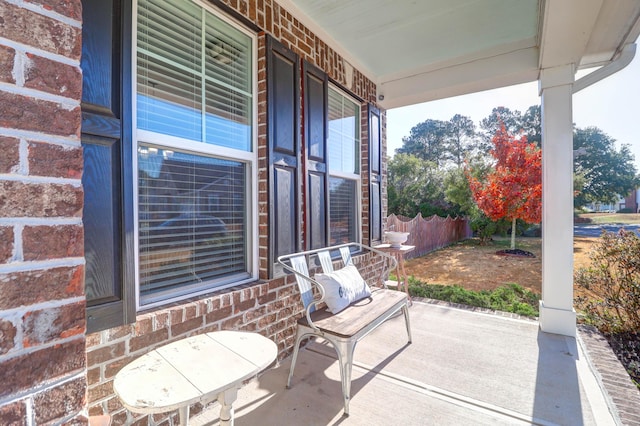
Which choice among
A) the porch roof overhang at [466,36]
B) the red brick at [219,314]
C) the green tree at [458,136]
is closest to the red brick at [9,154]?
the red brick at [219,314]

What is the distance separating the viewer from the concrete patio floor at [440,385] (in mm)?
1983

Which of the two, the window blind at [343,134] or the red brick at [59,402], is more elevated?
the window blind at [343,134]

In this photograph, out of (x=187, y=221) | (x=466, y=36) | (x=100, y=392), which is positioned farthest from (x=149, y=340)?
(x=466, y=36)

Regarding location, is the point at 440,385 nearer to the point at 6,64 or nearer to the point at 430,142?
the point at 6,64

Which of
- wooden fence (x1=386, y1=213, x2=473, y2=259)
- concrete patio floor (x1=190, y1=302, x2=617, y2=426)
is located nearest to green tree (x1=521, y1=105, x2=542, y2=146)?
wooden fence (x1=386, y1=213, x2=473, y2=259)

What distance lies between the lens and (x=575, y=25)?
253 centimetres

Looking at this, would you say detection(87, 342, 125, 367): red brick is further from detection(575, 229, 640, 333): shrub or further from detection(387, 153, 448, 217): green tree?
detection(387, 153, 448, 217): green tree

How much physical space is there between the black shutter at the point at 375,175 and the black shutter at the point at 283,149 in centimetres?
160

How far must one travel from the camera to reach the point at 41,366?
572 mm

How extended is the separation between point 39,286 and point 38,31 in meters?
0.50

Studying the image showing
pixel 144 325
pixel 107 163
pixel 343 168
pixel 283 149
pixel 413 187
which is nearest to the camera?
pixel 107 163

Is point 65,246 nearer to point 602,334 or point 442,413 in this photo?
point 442,413

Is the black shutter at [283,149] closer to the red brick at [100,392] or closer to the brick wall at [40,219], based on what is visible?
the red brick at [100,392]

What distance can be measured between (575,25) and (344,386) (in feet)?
11.1
